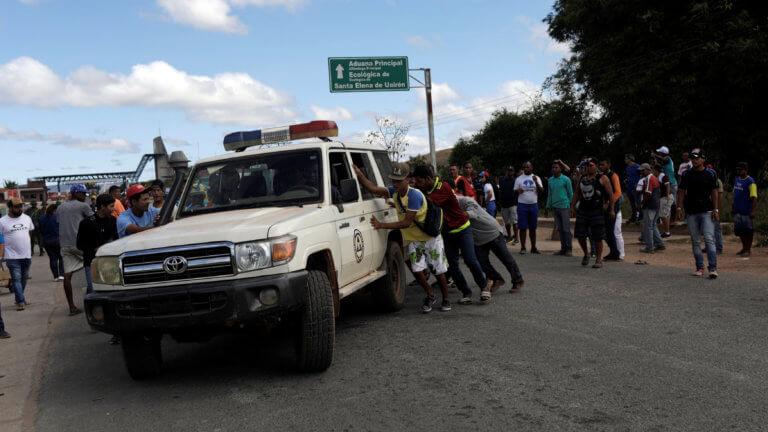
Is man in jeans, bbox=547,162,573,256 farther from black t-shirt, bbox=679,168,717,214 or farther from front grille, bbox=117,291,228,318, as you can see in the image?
front grille, bbox=117,291,228,318

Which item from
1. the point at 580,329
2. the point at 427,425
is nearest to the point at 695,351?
the point at 580,329

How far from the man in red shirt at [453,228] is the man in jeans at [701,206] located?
325cm

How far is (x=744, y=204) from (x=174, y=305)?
30.8 feet

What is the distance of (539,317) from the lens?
7113 mm

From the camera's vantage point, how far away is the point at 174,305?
5.01 metres

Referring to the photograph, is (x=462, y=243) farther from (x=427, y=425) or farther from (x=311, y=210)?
(x=427, y=425)

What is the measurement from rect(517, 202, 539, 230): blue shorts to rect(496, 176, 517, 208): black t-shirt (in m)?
1.17

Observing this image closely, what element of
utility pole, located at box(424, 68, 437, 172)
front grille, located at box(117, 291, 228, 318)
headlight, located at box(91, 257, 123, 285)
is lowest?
front grille, located at box(117, 291, 228, 318)

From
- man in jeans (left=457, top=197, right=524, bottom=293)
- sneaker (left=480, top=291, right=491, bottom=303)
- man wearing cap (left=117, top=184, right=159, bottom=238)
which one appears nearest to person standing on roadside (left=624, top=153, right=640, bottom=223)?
man in jeans (left=457, top=197, right=524, bottom=293)

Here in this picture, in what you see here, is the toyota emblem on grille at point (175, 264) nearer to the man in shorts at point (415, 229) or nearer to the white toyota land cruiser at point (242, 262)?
the white toyota land cruiser at point (242, 262)

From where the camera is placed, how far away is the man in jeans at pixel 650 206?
1131 centimetres

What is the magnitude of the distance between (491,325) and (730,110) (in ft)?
70.1

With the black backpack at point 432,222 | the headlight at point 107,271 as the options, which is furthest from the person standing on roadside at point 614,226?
the headlight at point 107,271

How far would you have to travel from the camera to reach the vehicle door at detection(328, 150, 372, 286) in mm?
6242
